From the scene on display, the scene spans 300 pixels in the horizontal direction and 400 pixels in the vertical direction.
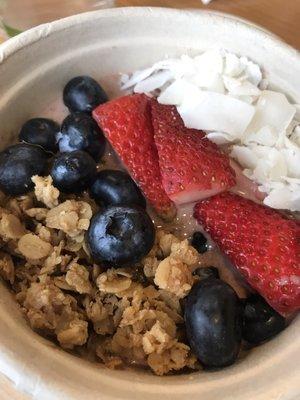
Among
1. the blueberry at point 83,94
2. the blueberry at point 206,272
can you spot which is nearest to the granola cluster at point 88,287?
the blueberry at point 206,272

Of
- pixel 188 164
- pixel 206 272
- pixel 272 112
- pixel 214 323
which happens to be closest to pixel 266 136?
pixel 272 112

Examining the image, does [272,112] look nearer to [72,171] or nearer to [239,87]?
[239,87]

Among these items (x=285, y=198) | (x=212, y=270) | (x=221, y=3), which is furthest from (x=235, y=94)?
(x=221, y=3)

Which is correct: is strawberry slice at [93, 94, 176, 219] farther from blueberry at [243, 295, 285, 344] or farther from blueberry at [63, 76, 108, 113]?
blueberry at [243, 295, 285, 344]

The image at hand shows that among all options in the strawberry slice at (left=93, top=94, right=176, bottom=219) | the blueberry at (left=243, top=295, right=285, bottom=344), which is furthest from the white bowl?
the strawberry slice at (left=93, top=94, right=176, bottom=219)

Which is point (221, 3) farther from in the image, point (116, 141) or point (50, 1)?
point (116, 141)
